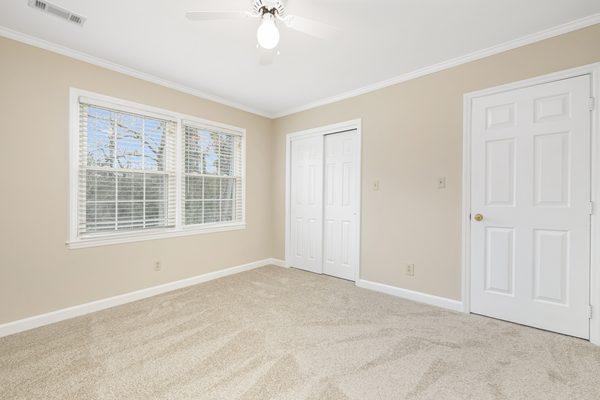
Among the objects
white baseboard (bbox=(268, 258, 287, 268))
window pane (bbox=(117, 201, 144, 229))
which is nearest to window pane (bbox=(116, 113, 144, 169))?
window pane (bbox=(117, 201, 144, 229))

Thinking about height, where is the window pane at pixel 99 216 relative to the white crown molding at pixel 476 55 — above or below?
below

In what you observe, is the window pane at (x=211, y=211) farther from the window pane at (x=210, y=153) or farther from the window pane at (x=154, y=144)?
the window pane at (x=154, y=144)

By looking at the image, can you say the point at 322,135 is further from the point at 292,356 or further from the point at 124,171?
the point at 292,356

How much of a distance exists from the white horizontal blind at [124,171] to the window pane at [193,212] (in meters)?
0.19

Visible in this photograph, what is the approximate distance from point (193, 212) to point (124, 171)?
0.96 m

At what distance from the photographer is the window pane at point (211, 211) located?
3829mm


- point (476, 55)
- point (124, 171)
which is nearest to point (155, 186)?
point (124, 171)

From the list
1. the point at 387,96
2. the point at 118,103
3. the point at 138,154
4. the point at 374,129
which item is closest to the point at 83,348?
the point at 138,154

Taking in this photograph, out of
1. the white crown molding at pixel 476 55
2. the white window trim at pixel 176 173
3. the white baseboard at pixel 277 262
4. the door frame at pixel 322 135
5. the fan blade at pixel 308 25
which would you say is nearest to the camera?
the fan blade at pixel 308 25

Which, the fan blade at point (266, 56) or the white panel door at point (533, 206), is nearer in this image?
the white panel door at point (533, 206)

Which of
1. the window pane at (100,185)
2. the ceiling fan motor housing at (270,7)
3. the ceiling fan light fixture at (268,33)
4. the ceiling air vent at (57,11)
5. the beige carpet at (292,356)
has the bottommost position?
the beige carpet at (292,356)

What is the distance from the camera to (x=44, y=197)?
8.26 feet

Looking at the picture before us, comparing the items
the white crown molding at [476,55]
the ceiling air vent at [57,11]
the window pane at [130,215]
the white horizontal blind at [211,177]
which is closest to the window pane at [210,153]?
the white horizontal blind at [211,177]

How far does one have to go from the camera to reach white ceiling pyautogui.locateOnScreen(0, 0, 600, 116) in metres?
2.04
